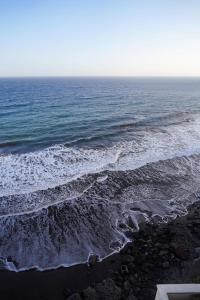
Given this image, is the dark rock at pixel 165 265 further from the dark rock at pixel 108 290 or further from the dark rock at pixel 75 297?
the dark rock at pixel 75 297

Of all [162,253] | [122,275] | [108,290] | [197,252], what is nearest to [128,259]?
[122,275]

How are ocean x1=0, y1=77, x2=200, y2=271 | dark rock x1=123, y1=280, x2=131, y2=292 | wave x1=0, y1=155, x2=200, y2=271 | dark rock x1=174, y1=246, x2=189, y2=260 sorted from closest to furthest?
dark rock x1=123, y1=280, x2=131, y2=292
dark rock x1=174, y1=246, x2=189, y2=260
wave x1=0, y1=155, x2=200, y2=271
ocean x1=0, y1=77, x2=200, y2=271

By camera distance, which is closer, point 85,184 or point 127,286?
point 127,286

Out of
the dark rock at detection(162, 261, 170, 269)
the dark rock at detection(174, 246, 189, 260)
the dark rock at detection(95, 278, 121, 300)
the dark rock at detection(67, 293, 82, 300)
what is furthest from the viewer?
the dark rock at detection(174, 246, 189, 260)

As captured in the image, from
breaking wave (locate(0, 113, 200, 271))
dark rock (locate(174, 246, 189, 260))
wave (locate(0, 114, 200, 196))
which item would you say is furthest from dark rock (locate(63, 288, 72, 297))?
wave (locate(0, 114, 200, 196))

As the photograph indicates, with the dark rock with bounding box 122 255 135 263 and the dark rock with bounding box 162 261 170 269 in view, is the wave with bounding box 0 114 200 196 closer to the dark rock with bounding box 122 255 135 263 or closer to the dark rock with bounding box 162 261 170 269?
the dark rock with bounding box 122 255 135 263

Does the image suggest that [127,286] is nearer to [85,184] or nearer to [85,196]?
[85,196]
